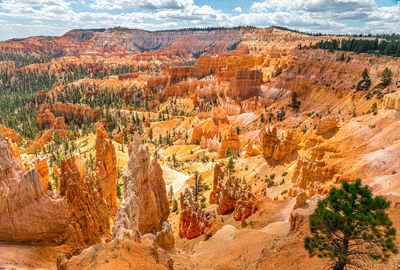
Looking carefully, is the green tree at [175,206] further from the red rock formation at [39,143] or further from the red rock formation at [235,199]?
the red rock formation at [39,143]

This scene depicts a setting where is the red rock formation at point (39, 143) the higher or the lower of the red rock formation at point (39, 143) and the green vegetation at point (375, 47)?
the lower

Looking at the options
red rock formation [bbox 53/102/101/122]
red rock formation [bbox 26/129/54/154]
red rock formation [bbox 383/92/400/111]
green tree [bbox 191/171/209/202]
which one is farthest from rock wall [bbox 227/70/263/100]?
red rock formation [bbox 26/129/54/154]

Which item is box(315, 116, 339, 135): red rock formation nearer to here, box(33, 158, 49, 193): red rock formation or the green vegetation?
box(33, 158, 49, 193): red rock formation

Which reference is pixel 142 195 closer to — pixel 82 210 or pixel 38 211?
pixel 82 210

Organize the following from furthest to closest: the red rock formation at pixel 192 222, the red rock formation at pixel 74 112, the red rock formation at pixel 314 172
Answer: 1. the red rock formation at pixel 74 112
2. the red rock formation at pixel 314 172
3. the red rock formation at pixel 192 222

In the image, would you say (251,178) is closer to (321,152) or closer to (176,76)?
(321,152)

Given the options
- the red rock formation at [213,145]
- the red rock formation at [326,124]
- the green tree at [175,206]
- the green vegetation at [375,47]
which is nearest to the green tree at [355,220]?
the red rock formation at [326,124]

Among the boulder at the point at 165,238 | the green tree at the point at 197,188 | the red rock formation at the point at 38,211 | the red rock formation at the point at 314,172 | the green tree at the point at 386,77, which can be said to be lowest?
the green tree at the point at 197,188

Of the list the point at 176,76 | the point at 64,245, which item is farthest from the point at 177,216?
the point at 176,76

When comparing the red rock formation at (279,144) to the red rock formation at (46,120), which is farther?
the red rock formation at (46,120)
